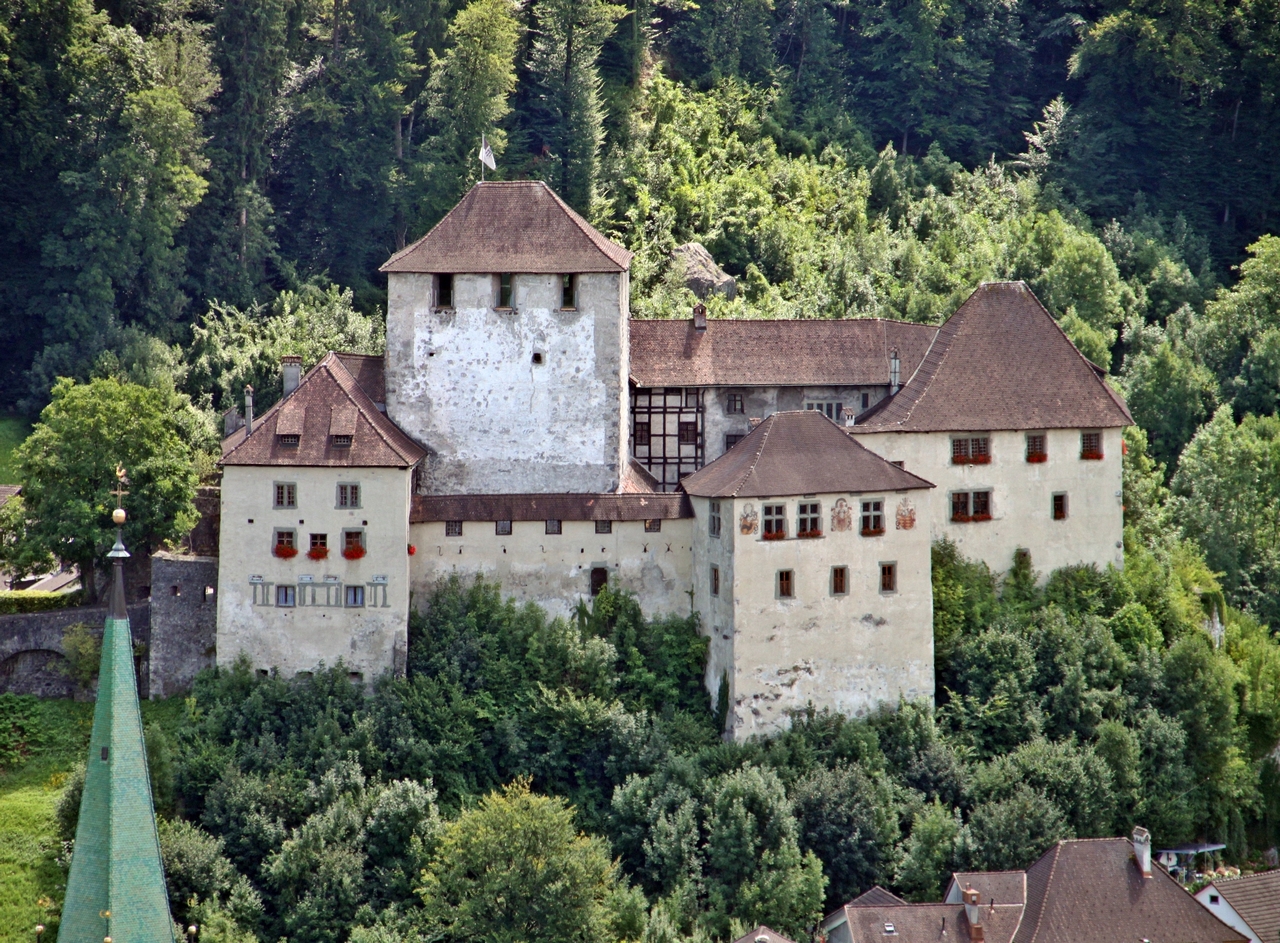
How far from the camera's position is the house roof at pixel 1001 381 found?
55.8 meters

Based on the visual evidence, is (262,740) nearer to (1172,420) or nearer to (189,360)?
(189,360)

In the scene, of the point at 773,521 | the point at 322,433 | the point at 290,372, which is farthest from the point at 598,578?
the point at 290,372

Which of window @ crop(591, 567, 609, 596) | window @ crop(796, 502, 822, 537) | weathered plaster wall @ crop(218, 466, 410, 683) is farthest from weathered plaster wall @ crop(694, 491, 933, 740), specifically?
weathered plaster wall @ crop(218, 466, 410, 683)

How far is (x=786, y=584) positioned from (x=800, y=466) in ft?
9.83

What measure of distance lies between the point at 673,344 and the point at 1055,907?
734 inches

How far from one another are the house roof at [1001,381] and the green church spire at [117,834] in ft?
78.7

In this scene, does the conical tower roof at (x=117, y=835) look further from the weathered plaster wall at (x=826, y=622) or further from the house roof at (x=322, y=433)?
the weathered plaster wall at (x=826, y=622)

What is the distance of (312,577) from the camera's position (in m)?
52.3

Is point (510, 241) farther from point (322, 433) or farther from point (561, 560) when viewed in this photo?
point (561, 560)

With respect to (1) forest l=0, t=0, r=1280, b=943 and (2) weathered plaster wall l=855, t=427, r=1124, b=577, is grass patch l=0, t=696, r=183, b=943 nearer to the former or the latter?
(1) forest l=0, t=0, r=1280, b=943

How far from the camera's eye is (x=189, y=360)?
70.1 metres

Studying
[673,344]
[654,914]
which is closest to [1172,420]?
[673,344]

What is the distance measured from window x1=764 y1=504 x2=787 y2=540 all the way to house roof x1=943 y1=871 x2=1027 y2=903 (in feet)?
30.6

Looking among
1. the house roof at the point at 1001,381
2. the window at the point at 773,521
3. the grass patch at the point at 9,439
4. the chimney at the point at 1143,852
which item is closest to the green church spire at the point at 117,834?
the window at the point at 773,521
